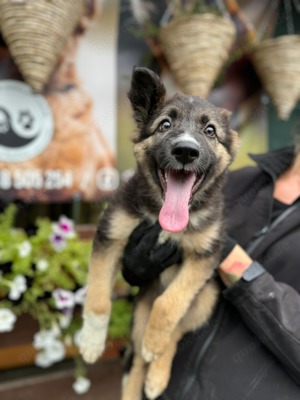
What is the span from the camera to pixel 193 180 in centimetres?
193

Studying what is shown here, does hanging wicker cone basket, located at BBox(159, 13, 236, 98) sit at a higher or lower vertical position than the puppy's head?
higher

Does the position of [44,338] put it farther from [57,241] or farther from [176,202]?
[176,202]

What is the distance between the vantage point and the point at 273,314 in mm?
1888

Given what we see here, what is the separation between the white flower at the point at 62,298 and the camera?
112 inches

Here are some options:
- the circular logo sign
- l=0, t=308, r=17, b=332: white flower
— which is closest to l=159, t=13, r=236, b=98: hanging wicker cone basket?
the circular logo sign

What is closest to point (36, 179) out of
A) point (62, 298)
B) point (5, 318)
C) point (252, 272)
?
point (62, 298)

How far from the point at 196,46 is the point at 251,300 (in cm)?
227

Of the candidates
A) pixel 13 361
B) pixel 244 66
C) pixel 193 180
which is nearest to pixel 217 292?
pixel 193 180

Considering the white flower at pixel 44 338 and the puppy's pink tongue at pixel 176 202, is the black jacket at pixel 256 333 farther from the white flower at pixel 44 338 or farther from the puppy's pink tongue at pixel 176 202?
the white flower at pixel 44 338

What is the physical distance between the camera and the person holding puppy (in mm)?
1893

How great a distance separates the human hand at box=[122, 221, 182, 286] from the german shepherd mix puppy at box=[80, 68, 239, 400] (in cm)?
6

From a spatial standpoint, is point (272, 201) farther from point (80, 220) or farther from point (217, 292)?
point (80, 220)

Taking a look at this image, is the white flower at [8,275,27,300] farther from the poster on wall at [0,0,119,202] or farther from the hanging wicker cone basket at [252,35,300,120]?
the hanging wicker cone basket at [252,35,300,120]

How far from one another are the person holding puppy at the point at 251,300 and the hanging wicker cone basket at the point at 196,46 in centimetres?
133
